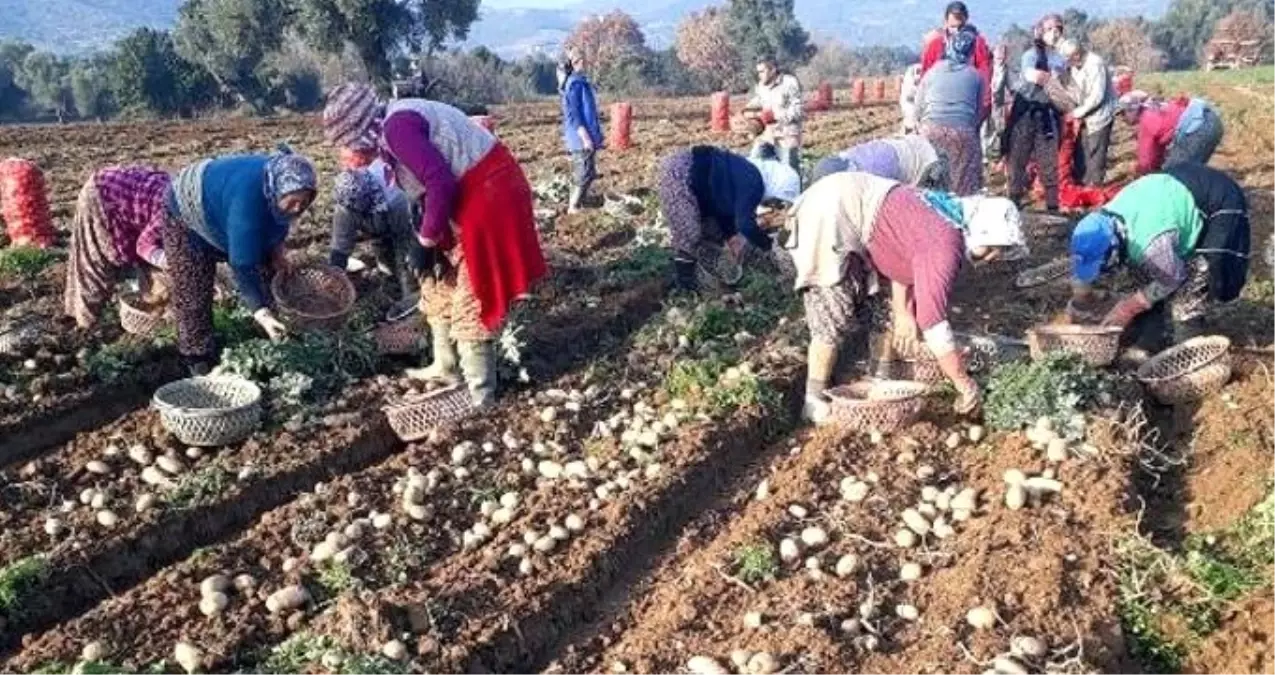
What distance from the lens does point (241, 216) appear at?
528cm

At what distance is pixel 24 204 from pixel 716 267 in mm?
4772

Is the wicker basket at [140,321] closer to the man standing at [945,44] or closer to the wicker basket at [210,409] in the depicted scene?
the wicker basket at [210,409]

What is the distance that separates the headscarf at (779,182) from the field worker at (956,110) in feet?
5.24

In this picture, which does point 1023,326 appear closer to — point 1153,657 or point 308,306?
point 1153,657

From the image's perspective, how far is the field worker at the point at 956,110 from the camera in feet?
25.9

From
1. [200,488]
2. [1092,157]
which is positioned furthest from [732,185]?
[1092,157]

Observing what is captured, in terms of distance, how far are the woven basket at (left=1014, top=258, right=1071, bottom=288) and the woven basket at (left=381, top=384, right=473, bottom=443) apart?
3716mm

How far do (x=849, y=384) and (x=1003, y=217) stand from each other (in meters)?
1.24

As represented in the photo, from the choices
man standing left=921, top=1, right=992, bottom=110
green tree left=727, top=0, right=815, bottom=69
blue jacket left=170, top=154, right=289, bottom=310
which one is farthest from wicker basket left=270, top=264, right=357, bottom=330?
green tree left=727, top=0, right=815, bottom=69

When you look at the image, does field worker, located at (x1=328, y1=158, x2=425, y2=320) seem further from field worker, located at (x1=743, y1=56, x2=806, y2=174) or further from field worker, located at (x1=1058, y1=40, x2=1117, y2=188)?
field worker, located at (x1=1058, y1=40, x2=1117, y2=188)

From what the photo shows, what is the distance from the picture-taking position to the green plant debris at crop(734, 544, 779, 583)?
4.12 m

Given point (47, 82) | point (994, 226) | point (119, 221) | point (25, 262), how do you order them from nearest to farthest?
point (994, 226) < point (119, 221) < point (25, 262) < point (47, 82)

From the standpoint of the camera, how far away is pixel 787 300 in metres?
7.02

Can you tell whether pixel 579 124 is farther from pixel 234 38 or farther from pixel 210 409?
pixel 234 38
